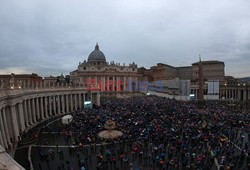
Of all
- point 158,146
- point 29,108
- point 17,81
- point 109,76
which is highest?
point 109,76

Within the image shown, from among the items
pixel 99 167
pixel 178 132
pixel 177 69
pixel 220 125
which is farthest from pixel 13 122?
pixel 177 69

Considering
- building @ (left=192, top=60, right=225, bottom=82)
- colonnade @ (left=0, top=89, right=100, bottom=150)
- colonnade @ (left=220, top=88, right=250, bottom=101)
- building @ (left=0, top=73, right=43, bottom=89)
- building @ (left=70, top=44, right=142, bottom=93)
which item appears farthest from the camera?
building @ (left=192, top=60, right=225, bottom=82)

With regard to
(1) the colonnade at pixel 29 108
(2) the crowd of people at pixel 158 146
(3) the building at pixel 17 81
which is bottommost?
(2) the crowd of people at pixel 158 146

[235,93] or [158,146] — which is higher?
[235,93]

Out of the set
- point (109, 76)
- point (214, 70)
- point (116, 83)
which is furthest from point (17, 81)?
point (214, 70)

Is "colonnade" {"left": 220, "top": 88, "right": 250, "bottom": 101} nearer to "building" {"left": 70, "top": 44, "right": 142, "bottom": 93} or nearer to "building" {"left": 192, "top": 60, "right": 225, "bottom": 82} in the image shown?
"building" {"left": 192, "top": 60, "right": 225, "bottom": 82}

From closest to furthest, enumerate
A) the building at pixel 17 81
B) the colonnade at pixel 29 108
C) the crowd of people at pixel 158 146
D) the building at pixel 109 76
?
the crowd of people at pixel 158 146 < the colonnade at pixel 29 108 < the building at pixel 17 81 < the building at pixel 109 76

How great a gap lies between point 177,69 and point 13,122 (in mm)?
165318

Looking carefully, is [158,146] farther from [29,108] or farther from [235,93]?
[235,93]

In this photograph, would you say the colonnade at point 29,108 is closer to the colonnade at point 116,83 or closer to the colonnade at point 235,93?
the colonnade at point 116,83

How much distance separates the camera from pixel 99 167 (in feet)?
57.4

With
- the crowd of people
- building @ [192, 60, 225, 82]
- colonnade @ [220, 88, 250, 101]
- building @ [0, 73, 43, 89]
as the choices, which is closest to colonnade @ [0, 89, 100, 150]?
building @ [0, 73, 43, 89]

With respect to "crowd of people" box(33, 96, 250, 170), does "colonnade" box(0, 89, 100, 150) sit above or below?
above

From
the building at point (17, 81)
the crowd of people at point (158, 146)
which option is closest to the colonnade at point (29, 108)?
the building at point (17, 81)
